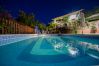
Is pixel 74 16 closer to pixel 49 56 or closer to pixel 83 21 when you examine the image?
pixel 83 21

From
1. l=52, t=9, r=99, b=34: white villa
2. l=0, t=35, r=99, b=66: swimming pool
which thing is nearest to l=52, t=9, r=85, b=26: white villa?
l=52, t=9, r=99, b=34: white villa

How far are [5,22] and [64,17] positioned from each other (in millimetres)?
17340

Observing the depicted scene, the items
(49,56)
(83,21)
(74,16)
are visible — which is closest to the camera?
(49,56)

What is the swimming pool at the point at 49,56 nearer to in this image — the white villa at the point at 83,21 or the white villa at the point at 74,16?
the white villa at the point at 83,21

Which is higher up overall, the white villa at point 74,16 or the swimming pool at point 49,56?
the white villa at point 74,16

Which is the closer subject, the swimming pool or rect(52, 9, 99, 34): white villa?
the swimming pool

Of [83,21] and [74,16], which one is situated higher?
[74,16]

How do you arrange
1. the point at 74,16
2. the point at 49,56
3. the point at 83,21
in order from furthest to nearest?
the point at 74,16, the point at 83,21, the point at 49,56

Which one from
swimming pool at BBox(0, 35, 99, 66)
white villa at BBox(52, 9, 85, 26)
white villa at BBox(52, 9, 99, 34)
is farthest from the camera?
white villa at BBox(52, 9, 85, 26)

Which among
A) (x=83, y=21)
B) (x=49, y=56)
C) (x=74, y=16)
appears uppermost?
(x=74, y=16)

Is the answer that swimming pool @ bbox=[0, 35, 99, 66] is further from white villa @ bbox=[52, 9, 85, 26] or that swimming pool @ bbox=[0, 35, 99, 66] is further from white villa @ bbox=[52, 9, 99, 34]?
white villa @ bbox=[52, 9, 85, 26]

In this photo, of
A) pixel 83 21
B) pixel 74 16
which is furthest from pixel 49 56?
pixel 74 16

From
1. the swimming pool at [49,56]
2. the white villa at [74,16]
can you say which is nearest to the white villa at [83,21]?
the white villa at [74,16]

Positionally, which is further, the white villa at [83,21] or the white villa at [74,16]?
the white villa at [74,16]
